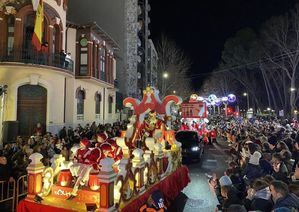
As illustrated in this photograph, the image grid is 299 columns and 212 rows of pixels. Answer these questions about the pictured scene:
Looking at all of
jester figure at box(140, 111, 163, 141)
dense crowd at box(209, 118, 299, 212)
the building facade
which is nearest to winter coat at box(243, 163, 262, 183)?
dense crowd at box(209, 118, 299, 212)

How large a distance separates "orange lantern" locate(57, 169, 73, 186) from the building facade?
1309 cm

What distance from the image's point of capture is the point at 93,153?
691 centimetres

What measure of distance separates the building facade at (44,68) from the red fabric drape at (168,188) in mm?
12149

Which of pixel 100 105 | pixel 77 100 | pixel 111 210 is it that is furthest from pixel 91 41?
pixel 111 210

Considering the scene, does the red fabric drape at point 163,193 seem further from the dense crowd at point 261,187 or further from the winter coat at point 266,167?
the winter coat at point 266,167

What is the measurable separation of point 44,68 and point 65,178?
Answer: 14139 mm

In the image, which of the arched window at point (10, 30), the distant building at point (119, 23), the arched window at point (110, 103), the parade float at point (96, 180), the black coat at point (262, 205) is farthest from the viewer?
the distant building at point (119, 23)

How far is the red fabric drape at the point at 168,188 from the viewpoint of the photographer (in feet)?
22.3

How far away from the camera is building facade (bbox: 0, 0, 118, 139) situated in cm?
1886

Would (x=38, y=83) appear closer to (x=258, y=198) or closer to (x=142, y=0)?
(x=258, y=198)

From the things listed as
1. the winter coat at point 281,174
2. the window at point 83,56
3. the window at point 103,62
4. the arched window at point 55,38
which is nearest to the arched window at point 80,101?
the window at point 83,56

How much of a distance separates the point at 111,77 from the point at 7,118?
15494 millimetres

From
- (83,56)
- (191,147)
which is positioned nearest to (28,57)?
(83,56)

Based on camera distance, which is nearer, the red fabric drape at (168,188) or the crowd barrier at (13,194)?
the red fabric drape at (168,188)
